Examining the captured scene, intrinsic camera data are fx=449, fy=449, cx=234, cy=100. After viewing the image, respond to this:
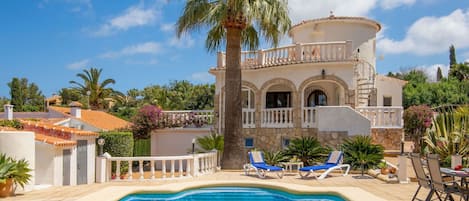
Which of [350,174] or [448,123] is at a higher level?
[448,123]

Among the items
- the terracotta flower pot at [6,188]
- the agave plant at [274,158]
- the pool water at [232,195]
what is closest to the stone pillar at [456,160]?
the pool water at [232,195]

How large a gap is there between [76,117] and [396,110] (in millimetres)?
21011

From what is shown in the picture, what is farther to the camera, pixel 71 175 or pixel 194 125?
pixel 194 125

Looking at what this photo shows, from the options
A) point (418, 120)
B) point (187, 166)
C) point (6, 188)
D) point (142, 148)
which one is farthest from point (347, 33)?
point (6, 188)

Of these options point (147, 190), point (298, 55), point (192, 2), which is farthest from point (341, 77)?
point (147, 190)

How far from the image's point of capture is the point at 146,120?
23.9m

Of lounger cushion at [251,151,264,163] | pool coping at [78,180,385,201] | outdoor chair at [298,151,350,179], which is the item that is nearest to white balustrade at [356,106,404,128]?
outdoor chair at [298,151,350,179]

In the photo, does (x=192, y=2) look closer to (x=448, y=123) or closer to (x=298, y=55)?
(x=298, y=55)

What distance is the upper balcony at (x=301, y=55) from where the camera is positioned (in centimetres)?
2053

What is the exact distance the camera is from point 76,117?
30.7 metres

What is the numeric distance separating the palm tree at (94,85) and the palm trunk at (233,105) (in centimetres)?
3754

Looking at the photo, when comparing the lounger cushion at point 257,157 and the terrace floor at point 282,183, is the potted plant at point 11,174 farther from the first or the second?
the lounger cushion at point 257,157

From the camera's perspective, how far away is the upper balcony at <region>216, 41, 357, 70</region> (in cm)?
2053

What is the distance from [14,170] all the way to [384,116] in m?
14.9
